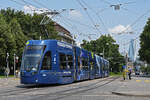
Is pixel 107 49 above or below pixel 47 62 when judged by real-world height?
above

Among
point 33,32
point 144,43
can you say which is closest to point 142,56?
point 144,43

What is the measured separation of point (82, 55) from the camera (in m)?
28.4

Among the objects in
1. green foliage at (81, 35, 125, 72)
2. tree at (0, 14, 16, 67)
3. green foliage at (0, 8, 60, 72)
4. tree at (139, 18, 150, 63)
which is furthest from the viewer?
green foliage at (81, 35, 125, 72)

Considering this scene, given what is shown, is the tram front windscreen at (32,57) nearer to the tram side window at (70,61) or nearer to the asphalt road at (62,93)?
the asphalt road at (62,93)

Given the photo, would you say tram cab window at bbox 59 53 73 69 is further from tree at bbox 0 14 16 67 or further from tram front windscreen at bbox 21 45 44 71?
tree at bbox 0 14 16 67

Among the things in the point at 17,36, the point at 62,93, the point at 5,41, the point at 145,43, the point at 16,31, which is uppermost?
the point at 16,31

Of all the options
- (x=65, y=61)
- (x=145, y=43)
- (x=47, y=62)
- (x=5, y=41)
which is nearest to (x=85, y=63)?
(x=65, y=61)

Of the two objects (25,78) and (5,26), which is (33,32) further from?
(25,78)

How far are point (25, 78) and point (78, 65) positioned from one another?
756cm

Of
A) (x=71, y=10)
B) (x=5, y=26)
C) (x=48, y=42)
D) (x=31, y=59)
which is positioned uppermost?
(x=5, y=26)

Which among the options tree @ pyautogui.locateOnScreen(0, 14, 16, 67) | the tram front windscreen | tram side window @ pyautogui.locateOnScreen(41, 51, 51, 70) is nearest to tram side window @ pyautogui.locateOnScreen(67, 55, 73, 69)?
tram side window @ pyautogui.locateOnScreen(41, 51, 51, 70)

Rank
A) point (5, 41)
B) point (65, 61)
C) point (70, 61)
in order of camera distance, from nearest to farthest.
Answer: point (65, 61) → point (70, 61) → point (5, 41)

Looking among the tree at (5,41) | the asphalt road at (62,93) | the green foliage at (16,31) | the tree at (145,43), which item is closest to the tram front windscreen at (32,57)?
the asphalt road at (62,93)

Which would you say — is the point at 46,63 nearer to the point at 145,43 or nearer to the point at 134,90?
the point at 134,90
